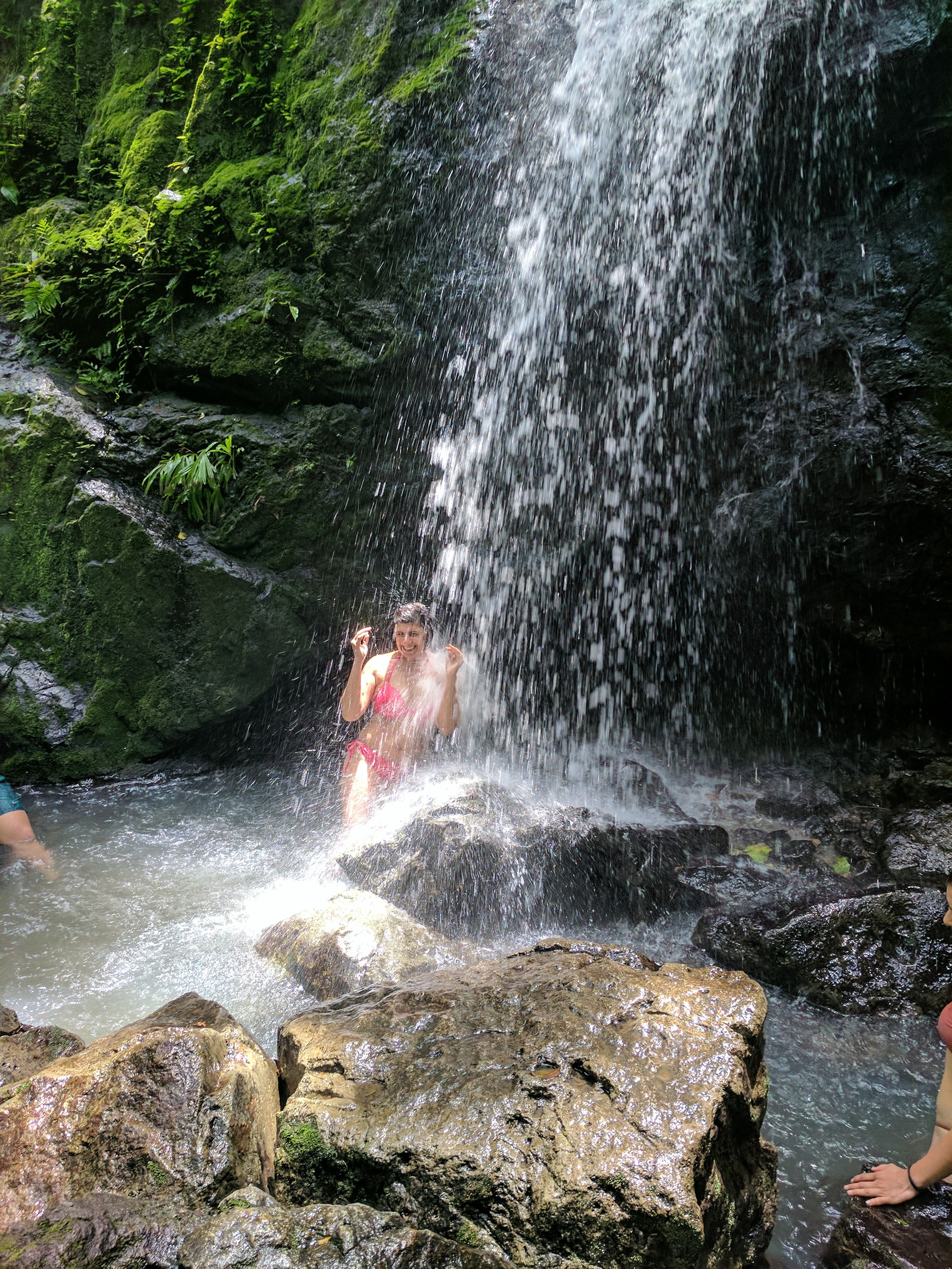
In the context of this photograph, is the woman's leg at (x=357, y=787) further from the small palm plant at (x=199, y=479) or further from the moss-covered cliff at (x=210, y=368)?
the small palm plant at (x=199, y=479)

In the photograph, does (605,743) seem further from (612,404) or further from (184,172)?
(184,172)

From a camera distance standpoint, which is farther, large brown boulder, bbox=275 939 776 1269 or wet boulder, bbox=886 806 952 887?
wet boulder, bbox=886 806 952 887

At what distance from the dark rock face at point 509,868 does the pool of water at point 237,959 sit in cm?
22

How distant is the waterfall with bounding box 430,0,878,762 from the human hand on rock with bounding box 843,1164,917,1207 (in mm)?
4939

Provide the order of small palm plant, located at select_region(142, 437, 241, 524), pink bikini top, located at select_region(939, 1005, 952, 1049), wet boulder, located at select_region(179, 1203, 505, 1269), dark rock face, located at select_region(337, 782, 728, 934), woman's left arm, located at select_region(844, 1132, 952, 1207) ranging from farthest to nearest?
small palm plant, located at select_region(142, 437, 241, 524) → dark rock face, located at select_region(337, 782, 728, 934) → pink bikini top, located at select_region(939, 1005, 952, 1049) → woman's left arm, located at select_region(844, 1132, 952, 1207) → wet boulder, located at select_region(179, 1203, 505, 1269)

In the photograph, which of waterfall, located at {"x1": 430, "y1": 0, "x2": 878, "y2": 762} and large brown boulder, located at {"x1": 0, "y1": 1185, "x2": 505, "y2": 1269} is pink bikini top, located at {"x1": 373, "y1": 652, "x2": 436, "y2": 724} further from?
large brown boulder, located at {"x1": 0, "y1": 1185, "x2": 505, "y2": 1269}

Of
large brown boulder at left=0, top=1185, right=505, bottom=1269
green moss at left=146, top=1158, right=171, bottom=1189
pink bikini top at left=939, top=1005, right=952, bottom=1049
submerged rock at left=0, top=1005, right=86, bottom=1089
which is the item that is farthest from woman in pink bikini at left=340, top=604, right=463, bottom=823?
large brown boulder at left=0, top=1185, right=505, bottom=1269

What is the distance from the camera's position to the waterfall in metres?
6.46

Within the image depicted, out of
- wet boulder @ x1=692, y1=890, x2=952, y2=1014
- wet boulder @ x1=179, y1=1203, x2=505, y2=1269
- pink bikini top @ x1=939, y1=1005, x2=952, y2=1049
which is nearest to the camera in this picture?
wet boulder @ x1=179, y1=1203, x2=505, y2=1269

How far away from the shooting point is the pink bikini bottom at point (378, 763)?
539 centimetres

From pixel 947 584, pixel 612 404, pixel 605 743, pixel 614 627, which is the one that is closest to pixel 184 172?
pixel 612 404

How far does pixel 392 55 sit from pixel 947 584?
6854 mm

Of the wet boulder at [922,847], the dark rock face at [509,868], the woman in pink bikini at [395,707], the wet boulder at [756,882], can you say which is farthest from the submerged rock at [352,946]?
the wet boulder at [922,847]

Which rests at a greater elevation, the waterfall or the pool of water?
the waterfall
